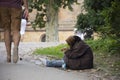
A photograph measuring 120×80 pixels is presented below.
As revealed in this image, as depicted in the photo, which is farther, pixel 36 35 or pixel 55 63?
pixel 36 35

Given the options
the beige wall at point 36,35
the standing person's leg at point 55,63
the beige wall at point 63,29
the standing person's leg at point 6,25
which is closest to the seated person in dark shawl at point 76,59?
the standing person's leg at point 55,63

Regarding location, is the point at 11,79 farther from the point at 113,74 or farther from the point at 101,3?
the point at 101,3

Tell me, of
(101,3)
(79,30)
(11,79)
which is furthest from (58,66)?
(79,30)

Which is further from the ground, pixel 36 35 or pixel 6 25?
pixel 6 25

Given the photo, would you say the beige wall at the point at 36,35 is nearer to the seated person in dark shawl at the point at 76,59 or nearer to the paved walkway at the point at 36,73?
the seated person in dark shawl at the point at 76,59

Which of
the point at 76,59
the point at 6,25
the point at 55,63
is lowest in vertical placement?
the point at 55,63

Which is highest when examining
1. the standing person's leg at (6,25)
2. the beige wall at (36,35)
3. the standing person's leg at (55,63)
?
the standing person's leg at (6,25)

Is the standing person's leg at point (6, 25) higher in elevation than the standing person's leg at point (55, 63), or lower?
higher

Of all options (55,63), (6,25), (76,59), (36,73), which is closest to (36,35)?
(55,63)

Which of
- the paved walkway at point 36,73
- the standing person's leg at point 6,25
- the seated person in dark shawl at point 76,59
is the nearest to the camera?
the paved walkway at point 36,73

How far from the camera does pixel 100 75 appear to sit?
1088cm

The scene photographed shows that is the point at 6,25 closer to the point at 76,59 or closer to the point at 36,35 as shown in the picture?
the point at 76,59

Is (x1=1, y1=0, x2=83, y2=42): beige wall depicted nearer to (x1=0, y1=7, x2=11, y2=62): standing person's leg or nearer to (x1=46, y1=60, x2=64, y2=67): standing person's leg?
(x1=46, y1=60, x2=64, y2=67): standing person's leg

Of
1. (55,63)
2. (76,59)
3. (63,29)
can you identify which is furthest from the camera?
(63,29)
